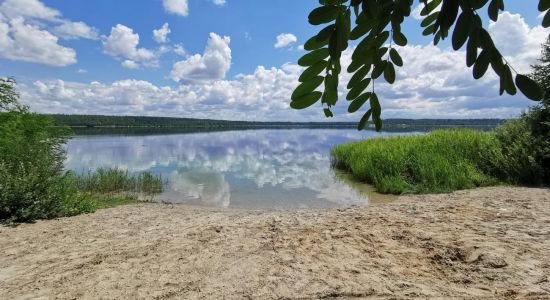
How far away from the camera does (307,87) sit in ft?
4.13

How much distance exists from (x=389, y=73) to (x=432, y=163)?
621 inches

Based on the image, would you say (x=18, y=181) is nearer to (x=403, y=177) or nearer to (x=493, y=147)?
(x=403, y=177)

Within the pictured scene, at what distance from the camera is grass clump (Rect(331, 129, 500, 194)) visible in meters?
14.3

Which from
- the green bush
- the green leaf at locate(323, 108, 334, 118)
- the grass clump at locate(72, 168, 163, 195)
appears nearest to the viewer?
the green leaf at locate(323, 108, 334, 118)

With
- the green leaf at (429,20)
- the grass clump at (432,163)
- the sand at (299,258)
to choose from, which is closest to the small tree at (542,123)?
the grass clump at (432,163)

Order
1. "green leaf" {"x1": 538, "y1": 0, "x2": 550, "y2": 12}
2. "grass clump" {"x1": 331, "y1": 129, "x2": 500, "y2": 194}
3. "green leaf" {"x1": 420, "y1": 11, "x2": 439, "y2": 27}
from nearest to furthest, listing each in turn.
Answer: "green leaf" {"x1": 538, "y1": 0, "x2": 550, "y2": 12}
"green leaf" {"x1": 420, "y1": 11, "x2": 439, "y2": 27}
"grass clump" {"x1": 331, "y1": 129, "x2": 500, "y2": 194}

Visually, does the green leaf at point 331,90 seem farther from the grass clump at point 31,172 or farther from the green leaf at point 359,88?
the grass clump at point 31,172

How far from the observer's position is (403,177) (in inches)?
640

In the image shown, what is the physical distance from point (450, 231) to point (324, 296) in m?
3.17

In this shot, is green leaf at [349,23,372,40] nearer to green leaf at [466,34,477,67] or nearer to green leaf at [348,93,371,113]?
green leaf at [348,93,371,113]

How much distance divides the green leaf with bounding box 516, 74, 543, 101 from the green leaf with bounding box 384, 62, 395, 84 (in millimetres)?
473

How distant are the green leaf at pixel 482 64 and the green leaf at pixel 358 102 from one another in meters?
0.39

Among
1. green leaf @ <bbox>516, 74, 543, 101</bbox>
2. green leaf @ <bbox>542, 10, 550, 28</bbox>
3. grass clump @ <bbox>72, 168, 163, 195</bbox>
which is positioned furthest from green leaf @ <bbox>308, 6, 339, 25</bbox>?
grass clump @ <bbox>72, 168, 163, 195</bbox>

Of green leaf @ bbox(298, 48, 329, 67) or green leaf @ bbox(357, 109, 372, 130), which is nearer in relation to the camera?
green leaf @ bbox(298, 48, 329, 67)
